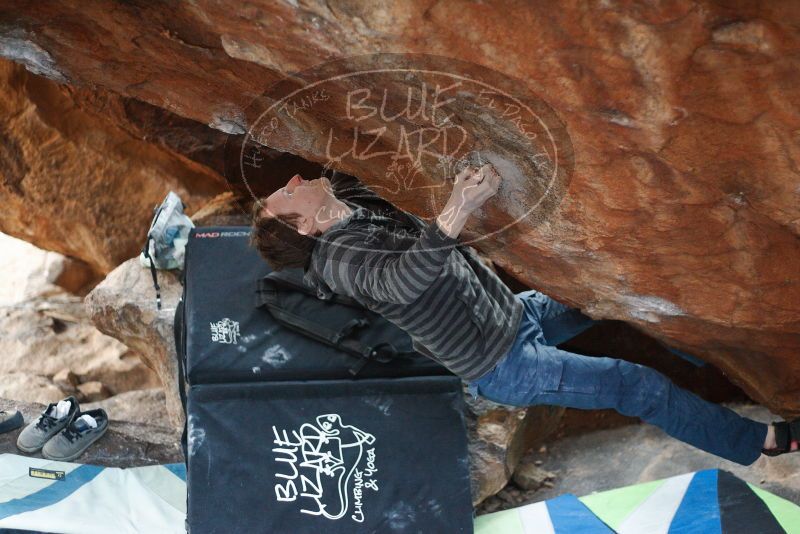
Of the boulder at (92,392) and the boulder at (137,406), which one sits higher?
the boulder at (92,392)

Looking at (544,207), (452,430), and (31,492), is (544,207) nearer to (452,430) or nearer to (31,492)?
(452,430)

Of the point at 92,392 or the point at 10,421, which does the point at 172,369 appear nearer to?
the point at 10,421

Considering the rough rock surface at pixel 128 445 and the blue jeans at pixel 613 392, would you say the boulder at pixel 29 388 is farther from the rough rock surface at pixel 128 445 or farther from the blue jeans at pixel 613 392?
the blue jeans at pixel 613 392

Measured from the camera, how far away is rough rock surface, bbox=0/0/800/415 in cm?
159

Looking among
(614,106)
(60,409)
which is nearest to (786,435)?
(614,106)

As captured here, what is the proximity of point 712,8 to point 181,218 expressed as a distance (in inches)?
99.6

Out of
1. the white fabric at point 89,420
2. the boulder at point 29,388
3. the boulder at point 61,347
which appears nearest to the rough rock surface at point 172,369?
the white fabric at point 89,420

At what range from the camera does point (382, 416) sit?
3100 mm

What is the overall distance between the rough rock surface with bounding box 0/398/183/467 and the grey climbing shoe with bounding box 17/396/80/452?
0.03m

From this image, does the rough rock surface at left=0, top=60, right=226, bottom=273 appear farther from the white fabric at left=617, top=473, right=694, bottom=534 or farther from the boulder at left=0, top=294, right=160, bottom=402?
the white fabric at left=617, top=473, right=694, bottom=534

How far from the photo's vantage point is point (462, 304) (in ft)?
8.08

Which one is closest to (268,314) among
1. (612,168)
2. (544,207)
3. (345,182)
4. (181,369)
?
(181,369)

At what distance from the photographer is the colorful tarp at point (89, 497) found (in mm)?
2941

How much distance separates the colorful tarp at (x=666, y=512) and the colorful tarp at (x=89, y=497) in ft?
3.79
